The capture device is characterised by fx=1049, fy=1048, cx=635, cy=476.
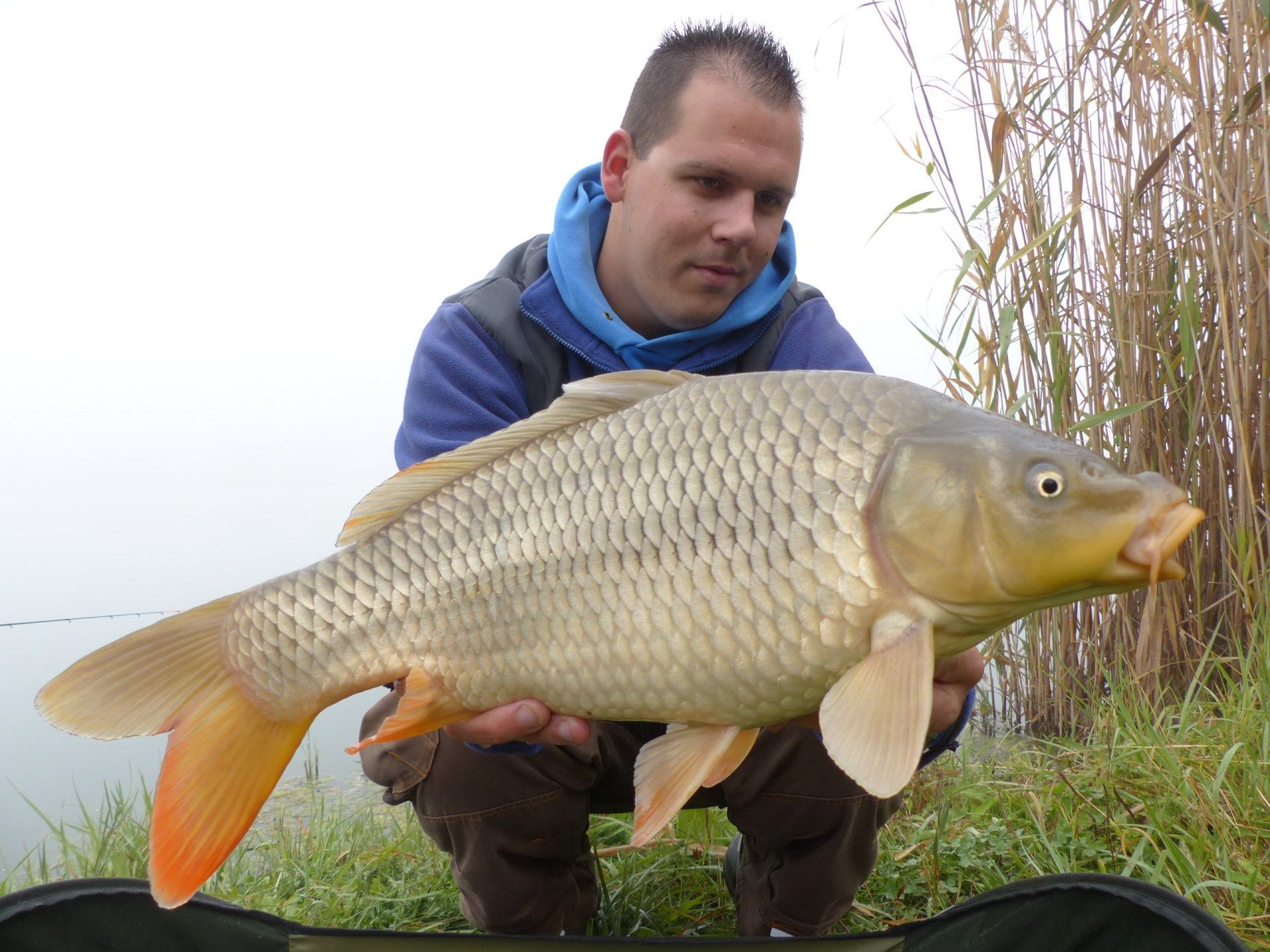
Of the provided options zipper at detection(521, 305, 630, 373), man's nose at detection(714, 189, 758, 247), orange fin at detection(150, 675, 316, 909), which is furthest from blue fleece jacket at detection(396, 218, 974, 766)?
orange fin at detection(150, 675, 316, 909)

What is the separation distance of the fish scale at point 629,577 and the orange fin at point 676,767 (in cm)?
3

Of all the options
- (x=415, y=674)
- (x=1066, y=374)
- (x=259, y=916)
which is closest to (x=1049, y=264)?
(x=1066, y=374)

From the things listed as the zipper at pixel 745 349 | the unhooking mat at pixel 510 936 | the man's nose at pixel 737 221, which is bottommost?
the unhooking mat at pixel 510 936

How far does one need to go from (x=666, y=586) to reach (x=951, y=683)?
41 centimetres

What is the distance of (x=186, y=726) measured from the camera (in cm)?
101

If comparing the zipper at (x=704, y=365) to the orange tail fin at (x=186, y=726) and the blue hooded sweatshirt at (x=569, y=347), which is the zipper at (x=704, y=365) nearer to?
the blue hooded sweatshirt at (x=569, y=347)

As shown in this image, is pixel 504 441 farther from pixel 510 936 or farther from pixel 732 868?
pixel 732 868

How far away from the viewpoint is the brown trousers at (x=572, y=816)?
1319 mm

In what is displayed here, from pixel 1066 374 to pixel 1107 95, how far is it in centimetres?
54

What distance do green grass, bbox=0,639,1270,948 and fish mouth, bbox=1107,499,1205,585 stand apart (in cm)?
53

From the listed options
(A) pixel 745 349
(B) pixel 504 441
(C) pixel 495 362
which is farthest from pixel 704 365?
(B) pixel 504 441

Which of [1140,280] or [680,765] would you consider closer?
[680,765]

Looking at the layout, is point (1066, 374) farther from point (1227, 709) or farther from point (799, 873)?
point (799, 873)

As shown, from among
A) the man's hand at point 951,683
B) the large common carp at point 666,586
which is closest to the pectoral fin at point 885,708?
the large common carp at point 666,586
